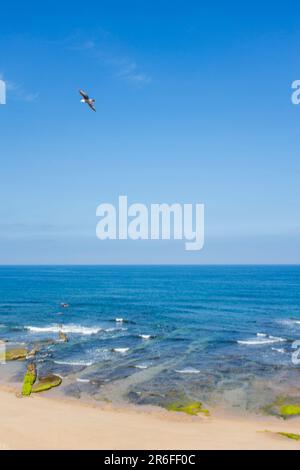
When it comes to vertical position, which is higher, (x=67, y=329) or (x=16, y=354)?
(x=67, y=329)

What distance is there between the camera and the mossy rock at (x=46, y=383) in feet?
106

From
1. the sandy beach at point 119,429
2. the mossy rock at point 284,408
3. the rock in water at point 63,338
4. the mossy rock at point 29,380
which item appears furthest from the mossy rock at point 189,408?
the rock in water at point 63,338

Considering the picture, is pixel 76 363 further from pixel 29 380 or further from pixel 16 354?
pixel 16 354

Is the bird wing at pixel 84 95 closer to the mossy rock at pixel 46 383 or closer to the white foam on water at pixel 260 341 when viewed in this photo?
the mossy rock at pixel 46 383

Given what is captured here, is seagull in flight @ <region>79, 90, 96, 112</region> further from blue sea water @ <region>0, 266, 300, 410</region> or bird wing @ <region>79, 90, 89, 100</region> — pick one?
blue sea water @ <region>0, 266, 300, 410</region>

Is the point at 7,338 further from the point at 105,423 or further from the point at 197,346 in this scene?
the point at 105,423

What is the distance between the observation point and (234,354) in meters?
43.5

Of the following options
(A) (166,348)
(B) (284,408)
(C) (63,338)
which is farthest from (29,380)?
(B) (284,408)

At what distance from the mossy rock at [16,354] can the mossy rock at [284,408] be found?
26.0m

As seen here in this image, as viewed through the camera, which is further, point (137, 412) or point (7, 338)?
point (7, 338)

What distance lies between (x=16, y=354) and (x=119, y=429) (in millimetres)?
23472

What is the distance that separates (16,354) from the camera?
142 feet
